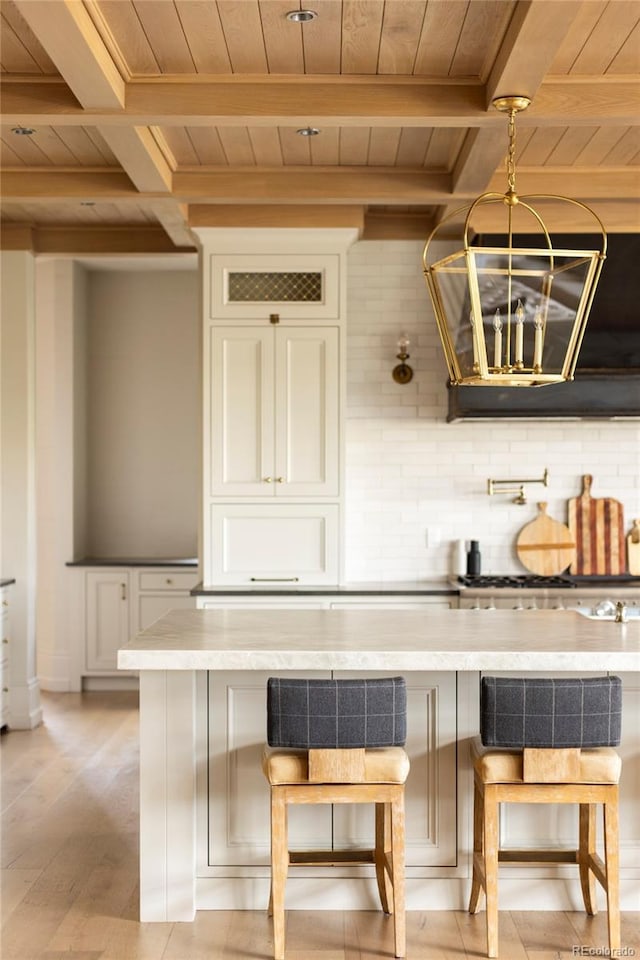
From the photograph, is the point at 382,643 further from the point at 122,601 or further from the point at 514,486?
the point at 122,601

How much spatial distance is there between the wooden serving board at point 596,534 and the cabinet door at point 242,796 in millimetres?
2847

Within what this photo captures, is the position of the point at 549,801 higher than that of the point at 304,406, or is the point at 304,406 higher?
the point at 304,406

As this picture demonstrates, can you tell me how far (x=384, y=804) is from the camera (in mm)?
3242

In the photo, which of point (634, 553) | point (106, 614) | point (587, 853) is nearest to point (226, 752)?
point (587, 853)

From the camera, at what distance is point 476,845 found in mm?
3367

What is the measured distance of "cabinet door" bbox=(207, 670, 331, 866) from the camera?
11.3 ft

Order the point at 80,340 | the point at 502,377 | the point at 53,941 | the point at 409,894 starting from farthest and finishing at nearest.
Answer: the point at 80,340 < the point at 409,894 < the point at 53,941 < the point at 502,377

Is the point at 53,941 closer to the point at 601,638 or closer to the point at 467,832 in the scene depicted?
the point at 467,832

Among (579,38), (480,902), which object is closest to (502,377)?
(579,38)

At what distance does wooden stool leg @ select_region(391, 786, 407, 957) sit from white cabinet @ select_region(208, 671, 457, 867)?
38 centimetres

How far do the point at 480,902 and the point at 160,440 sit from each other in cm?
473

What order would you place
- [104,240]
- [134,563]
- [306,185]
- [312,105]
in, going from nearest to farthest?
[312,105] < [306,185] < [104,240] < [134,563]

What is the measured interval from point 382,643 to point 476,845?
756 mm

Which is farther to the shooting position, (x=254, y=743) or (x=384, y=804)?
(x=254, y=743)
